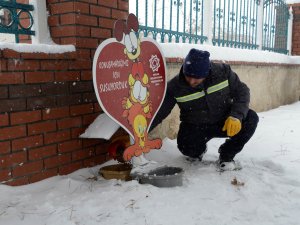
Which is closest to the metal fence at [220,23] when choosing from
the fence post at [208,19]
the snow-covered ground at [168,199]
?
the fence post at [208,19]

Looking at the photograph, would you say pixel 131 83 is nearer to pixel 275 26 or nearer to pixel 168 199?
pixel 168 199

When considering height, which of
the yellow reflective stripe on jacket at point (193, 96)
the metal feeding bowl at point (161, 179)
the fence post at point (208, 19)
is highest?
the fence post at point (208, 19)

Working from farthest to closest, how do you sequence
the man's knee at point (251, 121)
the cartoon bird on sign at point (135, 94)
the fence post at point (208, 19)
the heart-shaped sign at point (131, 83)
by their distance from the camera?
the fence post at point (208, 19), the man's knee at point (251, 121), the cartoon bird on sign at point (135, 94), the heart-shaped sign at point (131, 83)

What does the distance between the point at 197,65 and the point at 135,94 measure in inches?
21.1

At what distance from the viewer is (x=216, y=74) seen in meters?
3.00

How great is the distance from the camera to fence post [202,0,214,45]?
17.9 ft

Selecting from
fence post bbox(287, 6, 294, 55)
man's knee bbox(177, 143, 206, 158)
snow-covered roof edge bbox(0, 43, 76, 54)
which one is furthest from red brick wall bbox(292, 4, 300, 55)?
snow-covered roof edge bbox(0, 43, 76, 54)

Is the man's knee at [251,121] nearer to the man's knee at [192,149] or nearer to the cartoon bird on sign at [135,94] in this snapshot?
the man's knee at [192,149]

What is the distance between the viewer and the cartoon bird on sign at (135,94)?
2.64 metres

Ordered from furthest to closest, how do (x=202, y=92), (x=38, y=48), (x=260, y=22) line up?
1. (x=260, y=22)
2. (x=202, y=92)
3. (x=38, y=48)

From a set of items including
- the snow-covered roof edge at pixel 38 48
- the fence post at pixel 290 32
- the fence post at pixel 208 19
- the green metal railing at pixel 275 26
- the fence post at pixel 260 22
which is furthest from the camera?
the fence post at pixel 290 32

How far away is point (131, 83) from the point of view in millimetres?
2705

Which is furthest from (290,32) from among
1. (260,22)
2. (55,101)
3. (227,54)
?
(55,101)

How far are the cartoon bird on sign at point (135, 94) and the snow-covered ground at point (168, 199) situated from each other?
0.36 m
